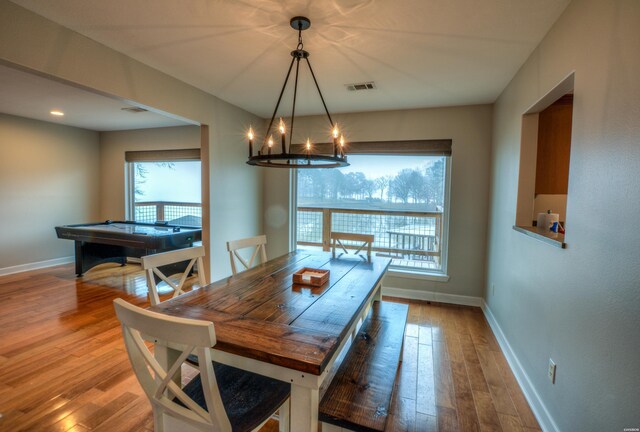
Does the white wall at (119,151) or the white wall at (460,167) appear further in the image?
the white wall at (119,151)

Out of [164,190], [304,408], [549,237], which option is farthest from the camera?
[164,190]

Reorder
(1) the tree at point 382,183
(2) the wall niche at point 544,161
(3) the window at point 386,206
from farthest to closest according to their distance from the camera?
(1) the tree at point 382,183, (3) the window at point 386,206, (2) the wall niche at point 544,161

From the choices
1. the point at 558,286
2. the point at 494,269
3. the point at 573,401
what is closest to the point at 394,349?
the point at 573,401

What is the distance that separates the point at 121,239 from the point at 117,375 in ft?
7.68

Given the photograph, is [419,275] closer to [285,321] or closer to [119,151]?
[285,321]

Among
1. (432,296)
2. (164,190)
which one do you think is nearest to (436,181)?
(432,296)

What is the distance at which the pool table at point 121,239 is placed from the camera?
397 centimetres

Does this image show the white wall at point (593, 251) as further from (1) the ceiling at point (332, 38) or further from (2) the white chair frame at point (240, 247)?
(2) the white chair frame at point (240, 247)

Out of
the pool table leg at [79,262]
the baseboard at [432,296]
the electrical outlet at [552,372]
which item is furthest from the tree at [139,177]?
the electrical outlet at [552,372]

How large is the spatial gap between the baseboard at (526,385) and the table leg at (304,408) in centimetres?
144

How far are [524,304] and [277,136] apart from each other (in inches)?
143

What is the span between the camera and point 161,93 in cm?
287

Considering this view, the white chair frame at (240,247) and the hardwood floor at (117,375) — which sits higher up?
the white chair frame at (240,247)

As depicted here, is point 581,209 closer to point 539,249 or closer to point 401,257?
point 539,249
